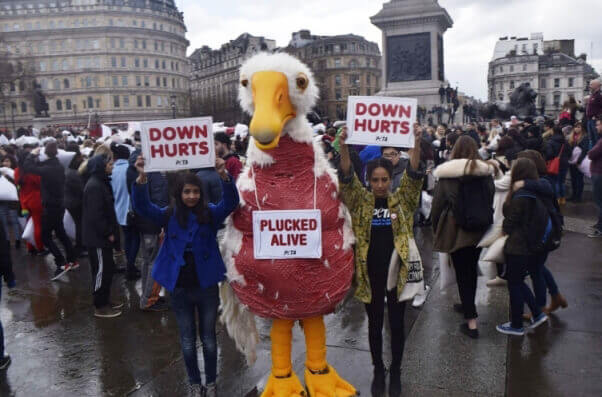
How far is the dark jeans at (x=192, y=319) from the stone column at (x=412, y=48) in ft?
77.3

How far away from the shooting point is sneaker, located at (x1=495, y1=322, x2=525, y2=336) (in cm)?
477

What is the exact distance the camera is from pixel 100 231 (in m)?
5.66

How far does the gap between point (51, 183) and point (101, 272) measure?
2.69 m

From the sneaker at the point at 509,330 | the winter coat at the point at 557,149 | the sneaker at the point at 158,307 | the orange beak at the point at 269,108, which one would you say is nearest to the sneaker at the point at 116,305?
the sneaker at the point at 158,307

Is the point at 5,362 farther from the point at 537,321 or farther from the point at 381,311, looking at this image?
the point at 537,321

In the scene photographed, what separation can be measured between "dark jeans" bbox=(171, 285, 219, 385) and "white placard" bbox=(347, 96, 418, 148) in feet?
5.29

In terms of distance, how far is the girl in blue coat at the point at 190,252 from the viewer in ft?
12.0

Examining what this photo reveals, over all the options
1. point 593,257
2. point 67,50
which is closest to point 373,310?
point 593,257

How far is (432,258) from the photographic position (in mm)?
7480

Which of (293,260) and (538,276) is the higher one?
(293,260)

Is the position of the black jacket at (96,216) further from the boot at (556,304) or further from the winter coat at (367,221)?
the boot at (556,304)

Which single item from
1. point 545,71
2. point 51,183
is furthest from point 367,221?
point 545,71

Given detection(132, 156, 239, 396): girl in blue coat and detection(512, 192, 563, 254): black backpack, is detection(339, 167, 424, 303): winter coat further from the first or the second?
detection(512, 192, 563, 254): black backpack

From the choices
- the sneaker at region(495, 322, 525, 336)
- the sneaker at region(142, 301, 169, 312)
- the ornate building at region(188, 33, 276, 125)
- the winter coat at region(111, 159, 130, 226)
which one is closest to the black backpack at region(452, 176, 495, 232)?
the sneaker at region(495, 322, 525, 336)
